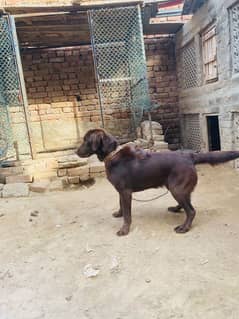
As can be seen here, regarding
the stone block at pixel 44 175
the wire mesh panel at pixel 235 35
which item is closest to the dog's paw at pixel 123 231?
the stone block at pixel 44 175

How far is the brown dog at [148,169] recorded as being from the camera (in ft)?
9.19

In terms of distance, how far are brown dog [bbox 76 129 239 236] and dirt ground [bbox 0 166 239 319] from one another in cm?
28

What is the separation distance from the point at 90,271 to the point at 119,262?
25 centimetres

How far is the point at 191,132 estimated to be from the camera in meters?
7.02

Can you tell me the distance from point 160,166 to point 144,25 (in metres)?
4.64

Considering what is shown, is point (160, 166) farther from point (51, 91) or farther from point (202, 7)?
point (51, 91)

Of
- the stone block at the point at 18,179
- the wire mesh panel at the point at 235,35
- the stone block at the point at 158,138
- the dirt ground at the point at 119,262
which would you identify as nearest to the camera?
the dirt ground at the point at 119,262

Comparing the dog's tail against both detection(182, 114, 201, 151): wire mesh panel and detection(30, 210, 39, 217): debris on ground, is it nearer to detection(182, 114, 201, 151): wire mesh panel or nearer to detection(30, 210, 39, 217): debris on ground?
detection(30, 210, 39, 217): debris on ground

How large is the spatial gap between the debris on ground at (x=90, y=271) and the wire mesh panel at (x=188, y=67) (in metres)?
5.01

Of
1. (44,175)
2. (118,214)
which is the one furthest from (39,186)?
(118,214)

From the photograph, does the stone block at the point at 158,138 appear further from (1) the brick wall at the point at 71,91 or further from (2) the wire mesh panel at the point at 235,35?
(1) the brick wall at the point at 71,91

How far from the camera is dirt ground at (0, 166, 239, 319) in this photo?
1.85 metres

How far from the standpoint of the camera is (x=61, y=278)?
2.21m

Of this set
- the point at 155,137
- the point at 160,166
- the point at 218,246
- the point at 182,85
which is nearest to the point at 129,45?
the point at 182,85
